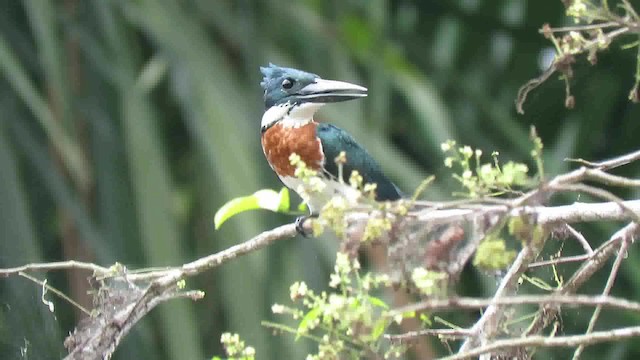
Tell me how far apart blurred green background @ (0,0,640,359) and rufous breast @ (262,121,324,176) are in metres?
1.20

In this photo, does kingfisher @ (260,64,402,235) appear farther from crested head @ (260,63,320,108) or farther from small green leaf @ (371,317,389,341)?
small green leaf @ (371,317,389,341)

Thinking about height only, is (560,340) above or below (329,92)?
below

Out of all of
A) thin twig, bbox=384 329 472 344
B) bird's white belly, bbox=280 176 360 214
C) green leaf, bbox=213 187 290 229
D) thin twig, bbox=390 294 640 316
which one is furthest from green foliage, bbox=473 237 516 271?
green leaf, bbox=213 187 290 229

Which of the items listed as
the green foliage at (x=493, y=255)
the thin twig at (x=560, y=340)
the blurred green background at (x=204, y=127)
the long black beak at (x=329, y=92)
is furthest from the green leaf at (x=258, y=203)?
the blurred green background at (x=204, y=127)

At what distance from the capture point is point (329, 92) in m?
2.34

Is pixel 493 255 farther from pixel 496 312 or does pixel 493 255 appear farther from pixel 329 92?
pixel 329 92

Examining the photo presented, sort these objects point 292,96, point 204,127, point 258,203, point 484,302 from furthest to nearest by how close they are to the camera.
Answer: point 204,127, point 292,96, point 258,203, point 484,302

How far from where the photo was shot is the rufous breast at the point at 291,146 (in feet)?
7.79

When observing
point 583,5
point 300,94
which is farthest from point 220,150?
point 583,5

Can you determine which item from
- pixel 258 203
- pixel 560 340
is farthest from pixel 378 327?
pixel 258 203

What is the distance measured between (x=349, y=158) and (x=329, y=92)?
14 centimetres

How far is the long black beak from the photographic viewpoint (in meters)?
2.26

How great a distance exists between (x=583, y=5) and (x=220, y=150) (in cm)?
269

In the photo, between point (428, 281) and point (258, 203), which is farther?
point (258, 203)
